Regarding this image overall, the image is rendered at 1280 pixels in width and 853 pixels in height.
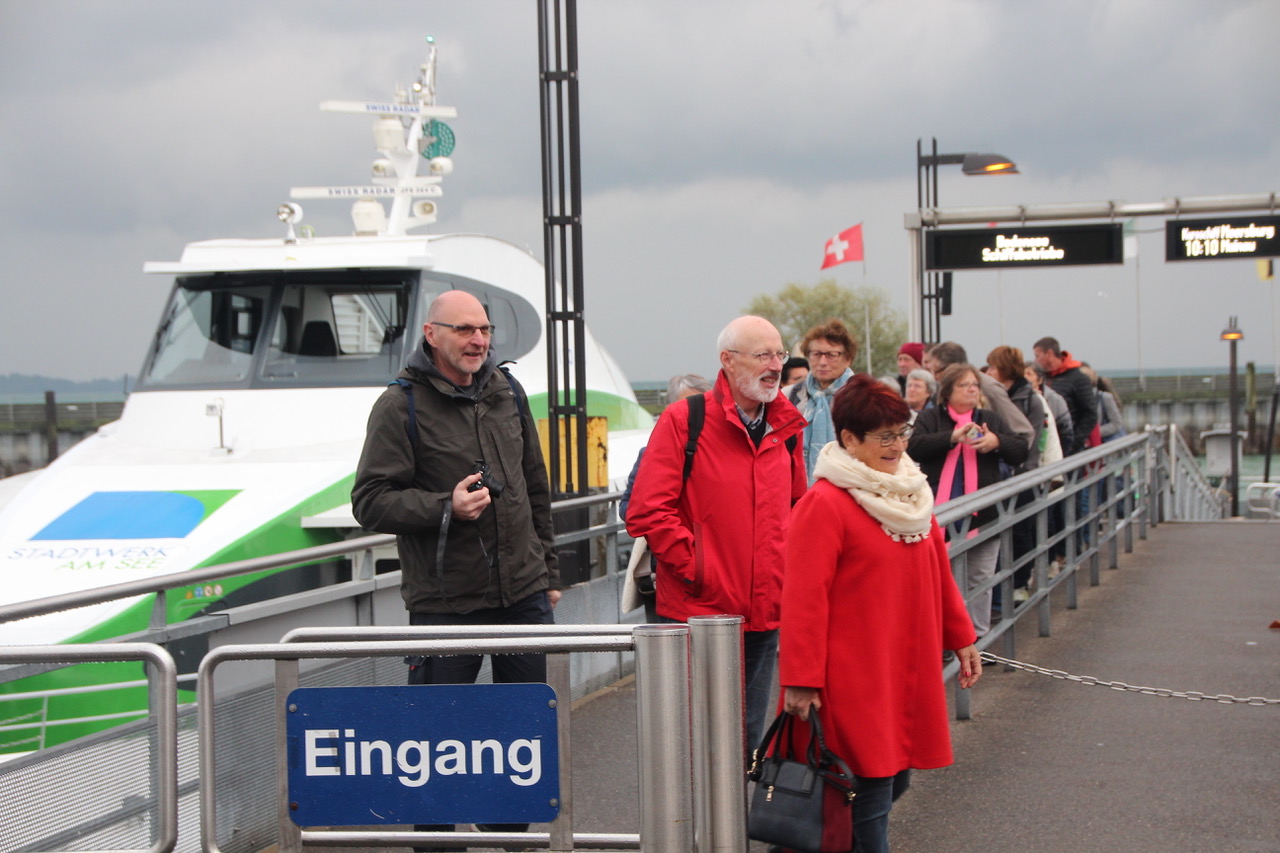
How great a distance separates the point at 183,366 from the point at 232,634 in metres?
4.90

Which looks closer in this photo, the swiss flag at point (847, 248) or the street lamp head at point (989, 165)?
the street lamp head at point (989, 165)

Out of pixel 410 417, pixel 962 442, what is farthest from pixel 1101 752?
pixel 410 417

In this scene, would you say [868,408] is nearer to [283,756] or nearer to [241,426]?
[283,756]

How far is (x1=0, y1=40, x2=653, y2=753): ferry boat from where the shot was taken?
7.29 meters

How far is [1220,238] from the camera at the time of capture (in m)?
16.5

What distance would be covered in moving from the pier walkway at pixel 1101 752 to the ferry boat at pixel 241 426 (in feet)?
11.6

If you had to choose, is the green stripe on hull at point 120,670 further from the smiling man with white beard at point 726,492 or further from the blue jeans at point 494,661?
the smiling man with white beard at point 726,492

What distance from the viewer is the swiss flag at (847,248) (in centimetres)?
2381

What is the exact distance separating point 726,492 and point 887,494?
77 centimetres

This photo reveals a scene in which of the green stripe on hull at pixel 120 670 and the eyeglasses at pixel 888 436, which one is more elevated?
the eyeglasses at pixel 888 436

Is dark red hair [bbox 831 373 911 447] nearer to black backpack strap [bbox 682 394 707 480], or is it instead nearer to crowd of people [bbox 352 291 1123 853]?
crowd of people [bbox 352 291 1123 853]

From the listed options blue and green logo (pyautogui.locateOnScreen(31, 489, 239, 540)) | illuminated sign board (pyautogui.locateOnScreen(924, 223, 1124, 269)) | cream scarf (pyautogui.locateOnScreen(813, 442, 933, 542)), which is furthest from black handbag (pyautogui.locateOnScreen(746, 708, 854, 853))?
illuminated sign board (pyautogui.locateOnScreen(924, 223, 1124, 269))

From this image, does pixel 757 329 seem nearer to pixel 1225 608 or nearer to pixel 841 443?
pixel 841 443

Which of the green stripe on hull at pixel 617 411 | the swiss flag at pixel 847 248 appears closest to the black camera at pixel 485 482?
the green stripe on hull at pixel 617 411
